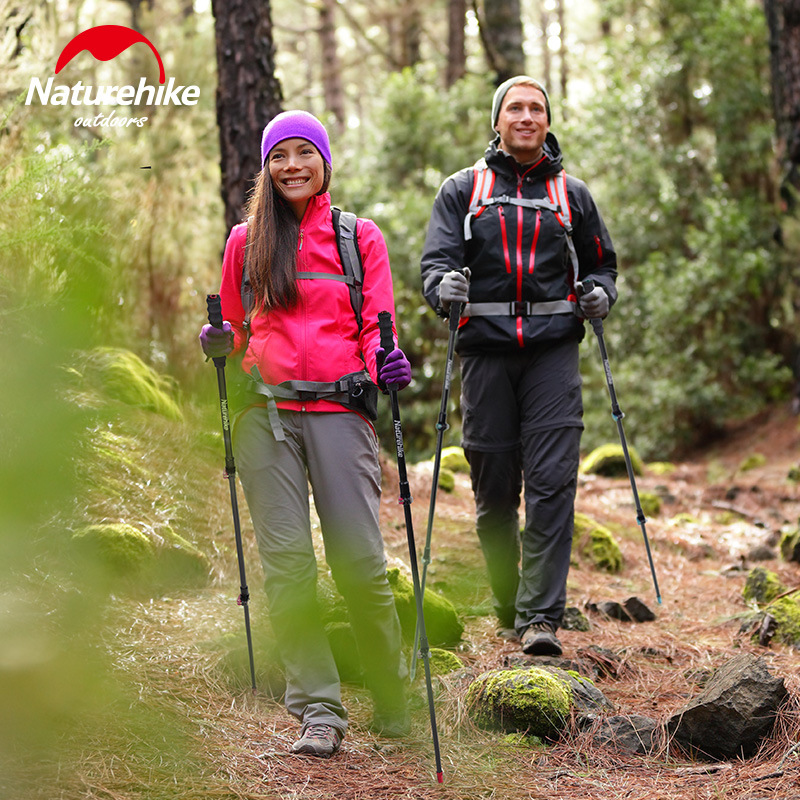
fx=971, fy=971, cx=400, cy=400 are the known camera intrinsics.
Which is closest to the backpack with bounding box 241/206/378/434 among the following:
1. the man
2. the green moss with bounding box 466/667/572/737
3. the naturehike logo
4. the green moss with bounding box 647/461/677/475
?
the man

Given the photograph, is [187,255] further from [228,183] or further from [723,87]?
[723,87]

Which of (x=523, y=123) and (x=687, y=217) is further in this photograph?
(x=687, y=217)

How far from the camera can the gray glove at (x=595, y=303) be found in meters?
4.71

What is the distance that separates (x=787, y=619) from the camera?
15.7 ft

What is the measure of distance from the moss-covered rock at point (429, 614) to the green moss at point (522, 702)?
29.9 inches

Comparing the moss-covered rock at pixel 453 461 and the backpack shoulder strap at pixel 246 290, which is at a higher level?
the backpack shoulder strap at pixel 246 290

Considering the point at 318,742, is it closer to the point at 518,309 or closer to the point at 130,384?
the point at 518,309

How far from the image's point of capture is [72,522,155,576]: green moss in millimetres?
4409

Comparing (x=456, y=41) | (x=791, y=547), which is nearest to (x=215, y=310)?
(x=791, y=547)

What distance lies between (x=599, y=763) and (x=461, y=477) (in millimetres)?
5572

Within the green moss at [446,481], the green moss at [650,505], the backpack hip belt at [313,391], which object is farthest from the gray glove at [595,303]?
the green moss at [650,505]

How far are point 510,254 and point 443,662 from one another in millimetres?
1966

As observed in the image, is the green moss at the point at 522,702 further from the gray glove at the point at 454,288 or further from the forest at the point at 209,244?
the gray glove at the point at 454,288

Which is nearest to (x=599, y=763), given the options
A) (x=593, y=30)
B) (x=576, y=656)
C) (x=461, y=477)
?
(x=576, y=656)
